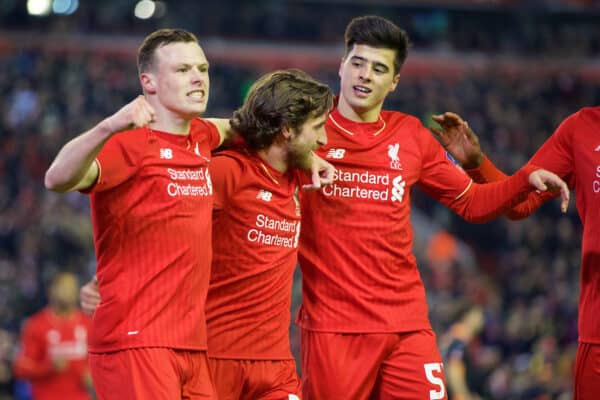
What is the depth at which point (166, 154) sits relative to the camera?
4.61m

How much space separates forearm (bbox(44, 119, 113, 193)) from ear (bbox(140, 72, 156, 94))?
688mm

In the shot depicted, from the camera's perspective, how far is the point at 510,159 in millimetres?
20250

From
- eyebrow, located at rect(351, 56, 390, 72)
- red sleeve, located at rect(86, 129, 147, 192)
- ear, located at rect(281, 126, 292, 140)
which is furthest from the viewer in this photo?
eyebrow, located at rect(351, 56, 390, 72)

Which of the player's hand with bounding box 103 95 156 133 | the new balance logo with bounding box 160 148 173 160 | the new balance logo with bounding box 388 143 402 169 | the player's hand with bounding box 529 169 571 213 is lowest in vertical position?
the player's hand with bounding box 529 169 571 213

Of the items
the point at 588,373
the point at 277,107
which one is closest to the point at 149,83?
the point at 277,107

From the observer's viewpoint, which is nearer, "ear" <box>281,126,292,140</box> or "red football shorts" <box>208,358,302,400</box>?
"red football shorts" <box>208,358,302,400</box>

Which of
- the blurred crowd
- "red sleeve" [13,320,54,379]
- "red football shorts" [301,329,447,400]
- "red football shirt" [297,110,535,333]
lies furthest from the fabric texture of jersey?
the blurred crowd

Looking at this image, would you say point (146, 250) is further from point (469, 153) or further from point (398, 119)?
point (469, 153)

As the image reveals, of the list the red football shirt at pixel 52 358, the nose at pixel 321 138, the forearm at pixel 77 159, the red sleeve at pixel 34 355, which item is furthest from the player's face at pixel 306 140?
the red sleeve at pixel 34 355

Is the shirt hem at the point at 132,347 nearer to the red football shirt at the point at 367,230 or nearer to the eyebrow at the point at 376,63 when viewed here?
the red football shirt at the point at 367,230

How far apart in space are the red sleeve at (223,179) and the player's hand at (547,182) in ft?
4.73

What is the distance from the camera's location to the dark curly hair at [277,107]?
509cm

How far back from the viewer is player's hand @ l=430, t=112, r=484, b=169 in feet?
18.3

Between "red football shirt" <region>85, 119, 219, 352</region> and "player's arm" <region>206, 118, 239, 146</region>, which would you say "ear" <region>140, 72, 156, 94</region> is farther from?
"player's arm" <region>206, 118, 239, 146</region>
